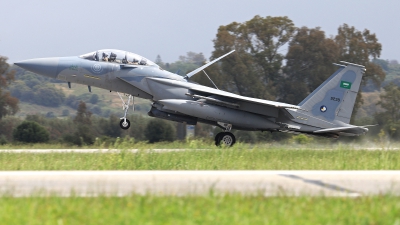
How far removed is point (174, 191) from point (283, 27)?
35.4 m

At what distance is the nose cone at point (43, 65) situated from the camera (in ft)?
64.8

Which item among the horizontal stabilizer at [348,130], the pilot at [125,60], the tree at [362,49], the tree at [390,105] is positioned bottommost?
the horizontal stabilizer at [348,130]

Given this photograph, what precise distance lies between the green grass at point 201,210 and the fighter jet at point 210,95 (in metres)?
11.9

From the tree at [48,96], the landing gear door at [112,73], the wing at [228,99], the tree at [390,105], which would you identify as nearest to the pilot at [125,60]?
the landing gear door at [112,73]

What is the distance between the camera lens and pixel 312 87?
3850 cm

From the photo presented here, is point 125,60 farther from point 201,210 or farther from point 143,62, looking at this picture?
point 201,210

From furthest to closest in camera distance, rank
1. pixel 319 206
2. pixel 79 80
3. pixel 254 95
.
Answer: pixel 254 95, pixel 79 80, pixel 319 206

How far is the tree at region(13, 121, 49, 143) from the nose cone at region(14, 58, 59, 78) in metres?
8.77

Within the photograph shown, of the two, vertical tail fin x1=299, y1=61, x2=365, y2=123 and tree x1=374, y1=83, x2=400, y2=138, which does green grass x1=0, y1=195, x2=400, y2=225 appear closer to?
vertical tail fin x1=299, y1=61, x2=365, y2=123

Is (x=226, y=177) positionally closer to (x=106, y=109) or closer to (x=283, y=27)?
(x=283, y=27)

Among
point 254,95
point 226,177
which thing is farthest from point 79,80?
point 254,95

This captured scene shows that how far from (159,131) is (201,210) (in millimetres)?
22800

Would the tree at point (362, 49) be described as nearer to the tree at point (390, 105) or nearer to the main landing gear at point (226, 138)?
the tree at point (390, 105)

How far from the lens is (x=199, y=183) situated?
8.70 meters
